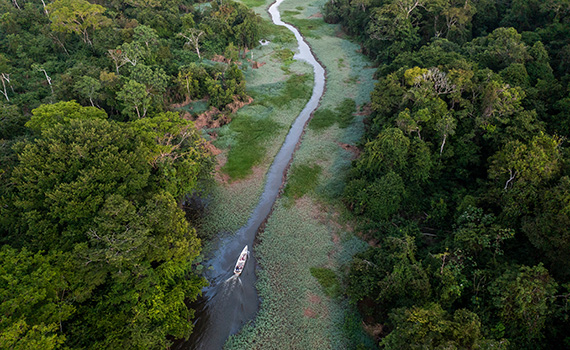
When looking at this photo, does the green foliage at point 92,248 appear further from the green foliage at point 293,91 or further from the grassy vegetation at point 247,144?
the green foliage at point 293,91

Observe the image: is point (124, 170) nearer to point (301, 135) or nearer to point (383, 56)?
point (301, 135)

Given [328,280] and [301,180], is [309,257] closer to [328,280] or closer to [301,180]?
[328,280]

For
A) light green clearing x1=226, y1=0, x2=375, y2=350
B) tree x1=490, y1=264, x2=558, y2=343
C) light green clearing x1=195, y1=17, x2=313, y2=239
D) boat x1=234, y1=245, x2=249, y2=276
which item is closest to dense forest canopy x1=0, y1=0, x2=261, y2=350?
boat x1=234, y1=245, x2=249, y2=276

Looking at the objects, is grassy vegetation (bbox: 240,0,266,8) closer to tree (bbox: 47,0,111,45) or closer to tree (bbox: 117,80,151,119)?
tree (bbox: 47,0,111,45)

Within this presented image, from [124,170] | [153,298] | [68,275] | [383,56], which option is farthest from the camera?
[383,56]

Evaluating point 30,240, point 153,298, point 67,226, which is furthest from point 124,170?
point 153,298

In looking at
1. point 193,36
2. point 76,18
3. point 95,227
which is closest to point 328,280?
point 95,227
